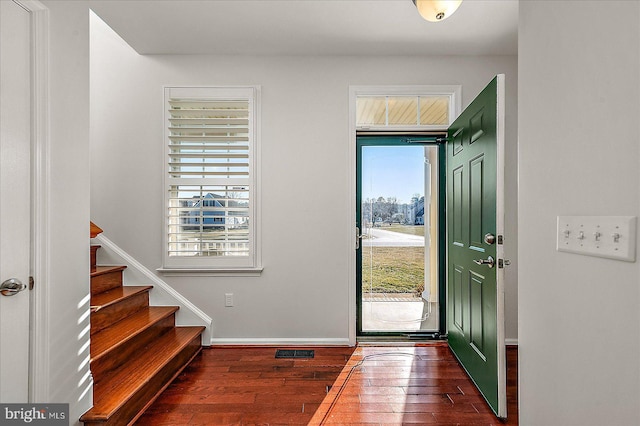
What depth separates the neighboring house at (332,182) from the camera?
976 millimetres

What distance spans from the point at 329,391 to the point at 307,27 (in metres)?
2.72

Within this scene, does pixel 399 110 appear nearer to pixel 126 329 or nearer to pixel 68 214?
pixel 68 214

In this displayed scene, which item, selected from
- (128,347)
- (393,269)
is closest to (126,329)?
(128,347)

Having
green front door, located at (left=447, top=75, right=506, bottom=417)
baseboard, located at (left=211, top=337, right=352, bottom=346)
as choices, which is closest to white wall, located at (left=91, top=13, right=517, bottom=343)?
baseboard, located at (left=211, top=337, right=352, bottom=346)

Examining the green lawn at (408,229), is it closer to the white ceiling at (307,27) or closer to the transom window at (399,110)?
the transom window at (399,110)

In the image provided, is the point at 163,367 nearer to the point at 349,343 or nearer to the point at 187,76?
the point at 349,343

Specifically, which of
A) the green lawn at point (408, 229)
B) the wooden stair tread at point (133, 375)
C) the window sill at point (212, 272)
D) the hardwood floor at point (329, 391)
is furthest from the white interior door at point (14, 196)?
the green lawn at point (408, 229)

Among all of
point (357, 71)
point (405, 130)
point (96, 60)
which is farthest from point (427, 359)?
point (96, 60)

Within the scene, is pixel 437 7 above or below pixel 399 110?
below

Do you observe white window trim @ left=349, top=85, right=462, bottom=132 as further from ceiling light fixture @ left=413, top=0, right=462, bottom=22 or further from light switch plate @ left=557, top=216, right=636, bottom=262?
light switch plate @ left=557, top=216, right=636, bottom=262

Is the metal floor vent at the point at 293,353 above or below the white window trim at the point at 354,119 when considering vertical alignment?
below

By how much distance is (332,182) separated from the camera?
3447 mm

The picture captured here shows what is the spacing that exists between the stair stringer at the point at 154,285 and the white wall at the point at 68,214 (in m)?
1.40

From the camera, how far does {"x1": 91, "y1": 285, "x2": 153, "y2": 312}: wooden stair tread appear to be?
265cm
